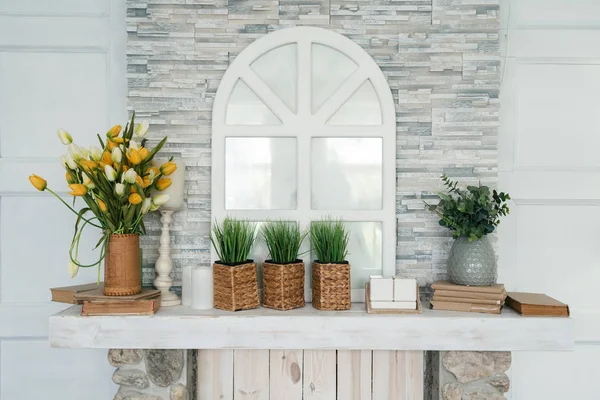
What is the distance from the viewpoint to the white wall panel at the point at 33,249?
2.17m

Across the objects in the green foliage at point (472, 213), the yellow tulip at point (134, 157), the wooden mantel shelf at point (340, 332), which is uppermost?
the yellow tulip at point (134, 157)

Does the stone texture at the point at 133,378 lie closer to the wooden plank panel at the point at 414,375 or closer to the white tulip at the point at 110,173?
the white tulip at the point at 110,173

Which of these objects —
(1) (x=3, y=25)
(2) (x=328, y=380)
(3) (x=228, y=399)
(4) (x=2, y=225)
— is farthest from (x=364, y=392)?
(1) (x=3, y=25)

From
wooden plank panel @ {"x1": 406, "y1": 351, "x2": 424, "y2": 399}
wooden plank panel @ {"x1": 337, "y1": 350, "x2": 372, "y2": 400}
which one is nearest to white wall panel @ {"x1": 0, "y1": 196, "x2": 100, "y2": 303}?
wooden plank panel @ {"x1": 337, "y1": 350, "x2": 372, "y2": 400}

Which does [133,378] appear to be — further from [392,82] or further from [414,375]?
[392,82]

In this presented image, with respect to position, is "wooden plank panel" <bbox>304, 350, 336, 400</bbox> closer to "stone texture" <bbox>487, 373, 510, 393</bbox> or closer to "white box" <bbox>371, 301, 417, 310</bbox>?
"white box" <bbox>371, 301, 417, 310</bbox>

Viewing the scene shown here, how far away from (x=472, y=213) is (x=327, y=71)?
0.74 m

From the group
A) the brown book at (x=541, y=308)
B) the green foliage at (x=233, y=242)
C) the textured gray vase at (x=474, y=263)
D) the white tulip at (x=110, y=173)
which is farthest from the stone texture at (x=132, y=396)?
the brown book at (x=541, y=308)

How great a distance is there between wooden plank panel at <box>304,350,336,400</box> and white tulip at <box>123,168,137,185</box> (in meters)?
0.87

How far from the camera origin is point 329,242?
1808 millimetres

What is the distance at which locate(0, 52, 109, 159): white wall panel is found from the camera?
2160mm

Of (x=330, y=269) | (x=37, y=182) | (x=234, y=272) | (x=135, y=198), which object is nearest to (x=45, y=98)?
(x=37, y=182)

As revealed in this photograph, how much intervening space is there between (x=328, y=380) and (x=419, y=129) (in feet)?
3.24

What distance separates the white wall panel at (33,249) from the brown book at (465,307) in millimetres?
1375
